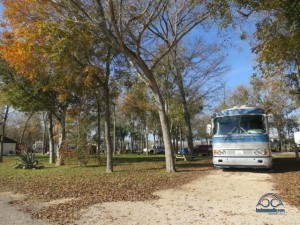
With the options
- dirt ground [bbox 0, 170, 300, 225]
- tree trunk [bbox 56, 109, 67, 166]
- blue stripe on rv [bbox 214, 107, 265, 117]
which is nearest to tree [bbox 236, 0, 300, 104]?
blue stripe on rv [bbox 214, 107, 265, 117]

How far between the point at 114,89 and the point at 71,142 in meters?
4.77

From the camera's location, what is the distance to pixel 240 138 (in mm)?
14148

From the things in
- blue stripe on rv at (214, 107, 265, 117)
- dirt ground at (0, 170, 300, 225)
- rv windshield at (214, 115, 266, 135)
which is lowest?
dirt ground at (0, 170, 300, 225)

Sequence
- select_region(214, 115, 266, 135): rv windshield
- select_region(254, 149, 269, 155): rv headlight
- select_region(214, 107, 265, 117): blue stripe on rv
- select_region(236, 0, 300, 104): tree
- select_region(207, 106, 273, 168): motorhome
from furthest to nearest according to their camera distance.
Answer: select_region(214, 107, 265, 117): blue stripe on rv
select_region(214, 115, 266, 135): rv windshield
select_region(207, 106, 273, 168): motorhome
select_region(254, 149, 269, 155): rv headlight
select_region(236, 0, 300, 104): tree

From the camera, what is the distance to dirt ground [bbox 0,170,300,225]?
657 centimetres

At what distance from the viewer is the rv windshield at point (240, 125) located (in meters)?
14.2

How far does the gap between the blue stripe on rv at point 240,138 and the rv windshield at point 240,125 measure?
21 centimetres

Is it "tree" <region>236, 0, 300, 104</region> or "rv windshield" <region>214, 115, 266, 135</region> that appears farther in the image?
"rv windshield" <region>214, 115, 266, 135</region>

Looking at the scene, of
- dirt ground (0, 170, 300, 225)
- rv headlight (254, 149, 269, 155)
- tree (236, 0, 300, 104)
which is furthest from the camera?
rv headlight (254, 149, 269, 155)

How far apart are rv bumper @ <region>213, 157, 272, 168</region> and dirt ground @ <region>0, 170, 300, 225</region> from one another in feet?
11.5

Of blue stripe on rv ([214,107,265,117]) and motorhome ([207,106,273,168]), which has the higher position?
blue stripe on rv ([214,107,265,117])

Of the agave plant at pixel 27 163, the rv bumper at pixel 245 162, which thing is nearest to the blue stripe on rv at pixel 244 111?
the rv bumper at pixel 245 162

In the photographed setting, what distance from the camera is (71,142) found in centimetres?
2158

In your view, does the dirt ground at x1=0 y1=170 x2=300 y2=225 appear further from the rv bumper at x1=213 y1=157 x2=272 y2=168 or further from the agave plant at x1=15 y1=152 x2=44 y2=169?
the agave plant at x1=15 y1=152 x2=44 y2=169
